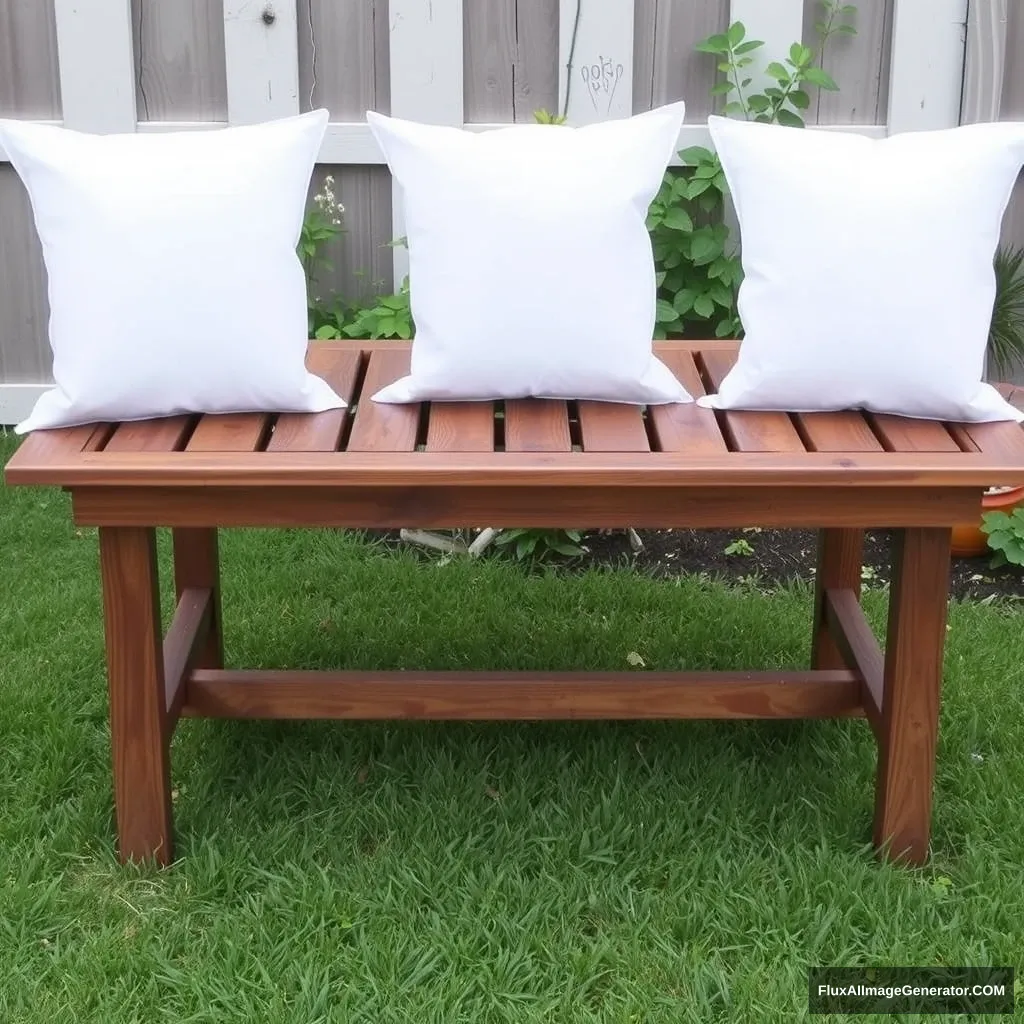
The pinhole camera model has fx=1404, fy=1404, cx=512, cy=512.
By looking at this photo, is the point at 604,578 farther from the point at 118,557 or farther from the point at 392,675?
the point at 118,557

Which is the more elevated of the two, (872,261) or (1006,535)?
(872,261)

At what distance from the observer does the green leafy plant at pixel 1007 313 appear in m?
4.27

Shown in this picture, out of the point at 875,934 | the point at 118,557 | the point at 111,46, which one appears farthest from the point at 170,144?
the point at 111,46

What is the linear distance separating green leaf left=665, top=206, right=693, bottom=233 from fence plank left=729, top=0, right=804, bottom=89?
50cm

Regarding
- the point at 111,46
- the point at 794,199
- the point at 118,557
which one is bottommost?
the point at 118,557

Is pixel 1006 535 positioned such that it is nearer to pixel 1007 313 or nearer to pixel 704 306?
pixel 1007 313

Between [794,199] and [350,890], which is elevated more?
[794,199]

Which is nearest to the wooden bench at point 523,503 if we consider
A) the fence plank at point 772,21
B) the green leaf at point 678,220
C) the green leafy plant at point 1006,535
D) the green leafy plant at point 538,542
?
the green leafy plant at point 538,542

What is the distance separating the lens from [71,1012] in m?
2.03

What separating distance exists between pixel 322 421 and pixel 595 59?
2258 mm

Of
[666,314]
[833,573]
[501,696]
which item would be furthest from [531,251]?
[666,314]

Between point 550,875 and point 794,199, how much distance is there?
3.89 ft

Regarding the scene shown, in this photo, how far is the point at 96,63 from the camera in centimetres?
428

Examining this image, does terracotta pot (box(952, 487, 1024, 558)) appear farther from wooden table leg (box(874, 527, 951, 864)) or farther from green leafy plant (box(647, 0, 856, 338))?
wooden table leg (box(874, 527, 951, 864))
